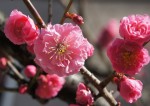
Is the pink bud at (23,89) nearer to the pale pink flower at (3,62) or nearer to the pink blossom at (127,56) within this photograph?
the pale pink flower at (3,62)

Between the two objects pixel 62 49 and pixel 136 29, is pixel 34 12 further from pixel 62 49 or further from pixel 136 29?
pixel 136 29

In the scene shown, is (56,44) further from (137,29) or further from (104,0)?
(104,0)

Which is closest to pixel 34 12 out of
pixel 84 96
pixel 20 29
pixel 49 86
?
pixel 20 29

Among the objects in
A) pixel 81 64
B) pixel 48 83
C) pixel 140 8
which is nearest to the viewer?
pixel 81 64

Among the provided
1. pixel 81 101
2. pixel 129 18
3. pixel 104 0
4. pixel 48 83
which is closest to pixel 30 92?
pixel 48 83

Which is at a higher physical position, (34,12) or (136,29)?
(34,12)

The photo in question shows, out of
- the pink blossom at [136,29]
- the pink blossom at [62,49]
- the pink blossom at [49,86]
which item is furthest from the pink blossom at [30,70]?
the pink blossom at [136,29]
